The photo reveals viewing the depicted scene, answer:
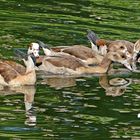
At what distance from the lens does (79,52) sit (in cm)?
2038

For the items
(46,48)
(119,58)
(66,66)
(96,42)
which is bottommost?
(66,66)

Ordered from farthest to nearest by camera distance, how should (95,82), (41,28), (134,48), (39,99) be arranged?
1. (41,28)
2. (134,48)
3. (95,82)
4. (39,99)

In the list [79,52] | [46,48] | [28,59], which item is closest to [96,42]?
[79,52]

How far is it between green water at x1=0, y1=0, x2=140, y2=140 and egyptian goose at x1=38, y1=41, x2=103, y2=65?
0.80 metres

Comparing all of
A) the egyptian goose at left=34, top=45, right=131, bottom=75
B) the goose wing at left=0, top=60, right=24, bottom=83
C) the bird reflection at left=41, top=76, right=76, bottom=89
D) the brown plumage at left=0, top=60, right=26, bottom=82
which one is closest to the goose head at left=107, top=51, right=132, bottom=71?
the egyptian goose at left=34, top=45, right=131, bottom=75

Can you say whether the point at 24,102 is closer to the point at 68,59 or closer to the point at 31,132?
the point at 31,132

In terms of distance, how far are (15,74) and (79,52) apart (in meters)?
3.01

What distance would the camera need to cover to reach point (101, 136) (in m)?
13.8

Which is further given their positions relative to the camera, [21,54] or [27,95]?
[21,54]

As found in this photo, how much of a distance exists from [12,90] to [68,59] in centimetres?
281

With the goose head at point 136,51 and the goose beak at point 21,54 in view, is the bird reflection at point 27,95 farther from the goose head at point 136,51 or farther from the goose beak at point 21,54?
the goose head at point 136,51

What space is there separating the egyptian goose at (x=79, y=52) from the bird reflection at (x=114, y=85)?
3.98 ft

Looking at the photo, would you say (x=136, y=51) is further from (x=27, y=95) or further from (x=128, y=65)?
(x=27, y=95)

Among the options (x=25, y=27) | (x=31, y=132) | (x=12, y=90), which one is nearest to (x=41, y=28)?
(x=25, y=27)
